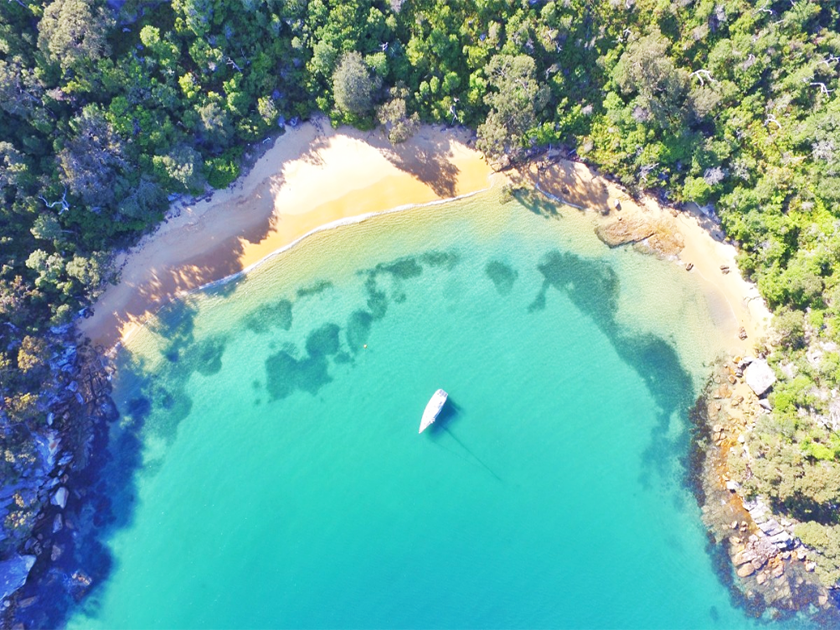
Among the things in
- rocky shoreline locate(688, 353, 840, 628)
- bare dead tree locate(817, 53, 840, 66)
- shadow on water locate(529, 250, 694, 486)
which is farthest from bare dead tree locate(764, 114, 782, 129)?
rocky shoreline locate(688, 353, 840, 628)

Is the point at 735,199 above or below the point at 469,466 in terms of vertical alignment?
above

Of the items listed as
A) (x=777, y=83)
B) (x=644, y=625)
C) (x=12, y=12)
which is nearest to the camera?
(x=12, y=12)

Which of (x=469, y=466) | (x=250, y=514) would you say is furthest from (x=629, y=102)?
(x=250, y=514)

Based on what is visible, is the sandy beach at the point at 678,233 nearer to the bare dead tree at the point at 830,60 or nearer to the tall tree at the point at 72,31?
the bare dead tree at the point at 830,60

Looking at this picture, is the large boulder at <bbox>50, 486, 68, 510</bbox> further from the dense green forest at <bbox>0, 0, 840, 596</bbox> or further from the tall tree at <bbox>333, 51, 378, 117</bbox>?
the tall tree at <bbox>333, 51, 378, 117</bbox>

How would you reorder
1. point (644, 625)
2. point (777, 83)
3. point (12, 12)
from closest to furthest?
point (12, 12)
point (777, 83)
point (644, 625)

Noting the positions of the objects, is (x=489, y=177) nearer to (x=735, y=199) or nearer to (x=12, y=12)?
(x=735, y=199)
